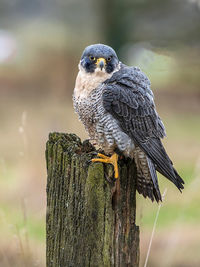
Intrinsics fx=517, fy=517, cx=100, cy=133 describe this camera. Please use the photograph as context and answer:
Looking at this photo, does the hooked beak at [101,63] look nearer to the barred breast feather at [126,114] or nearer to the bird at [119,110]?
the bird at [119,110]

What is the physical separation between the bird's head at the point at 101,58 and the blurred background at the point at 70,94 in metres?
0.58

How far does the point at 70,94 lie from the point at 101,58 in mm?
10600

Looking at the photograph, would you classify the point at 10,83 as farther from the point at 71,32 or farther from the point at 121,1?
the point at 121,1

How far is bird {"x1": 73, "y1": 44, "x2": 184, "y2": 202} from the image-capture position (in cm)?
312

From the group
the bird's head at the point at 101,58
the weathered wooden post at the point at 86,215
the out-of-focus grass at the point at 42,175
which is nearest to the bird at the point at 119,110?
the bird's head at the point at 101,58

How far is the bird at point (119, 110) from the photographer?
3125 mm

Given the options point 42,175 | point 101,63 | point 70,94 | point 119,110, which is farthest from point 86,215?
point 70,94

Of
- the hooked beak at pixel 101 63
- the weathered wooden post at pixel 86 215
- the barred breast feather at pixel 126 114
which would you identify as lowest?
the weathered wooden post at pixel 86 215

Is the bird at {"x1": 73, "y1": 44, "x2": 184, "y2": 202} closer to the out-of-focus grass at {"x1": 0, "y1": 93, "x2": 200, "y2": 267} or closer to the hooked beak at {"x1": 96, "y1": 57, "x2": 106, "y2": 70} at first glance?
the hooked beak at {"x1": 96, "y1": 57, "x2": 106, "y2": 70}

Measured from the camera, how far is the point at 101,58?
323cm

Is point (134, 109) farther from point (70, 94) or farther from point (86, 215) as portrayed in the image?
point (70, 94)

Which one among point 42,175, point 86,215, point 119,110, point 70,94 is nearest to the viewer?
point 86,215

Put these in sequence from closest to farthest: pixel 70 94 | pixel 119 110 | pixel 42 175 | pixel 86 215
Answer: pixel 86 215
pixel 119 110
pixel 42 175
pixel 70 94

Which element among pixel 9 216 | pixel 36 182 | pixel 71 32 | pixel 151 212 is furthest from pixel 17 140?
pixel 71 32
